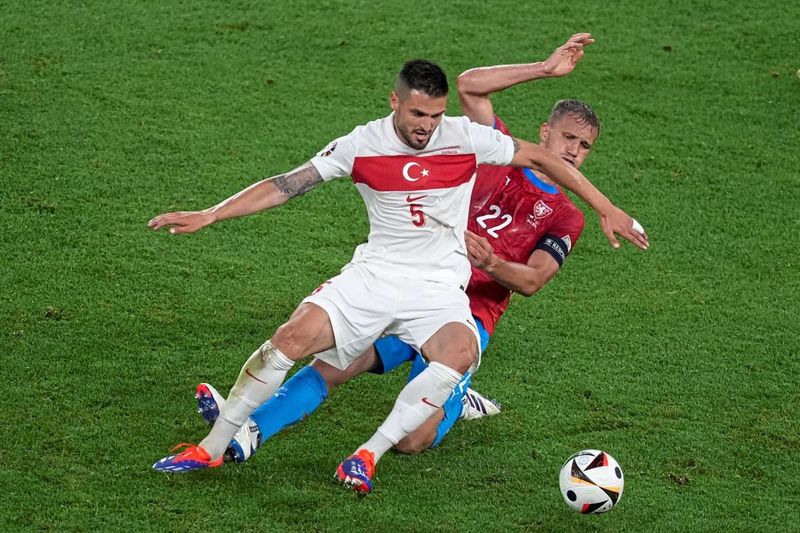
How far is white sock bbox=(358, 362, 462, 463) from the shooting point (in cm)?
523

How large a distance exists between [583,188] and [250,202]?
1.47m

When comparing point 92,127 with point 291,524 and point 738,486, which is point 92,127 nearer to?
point 291,524

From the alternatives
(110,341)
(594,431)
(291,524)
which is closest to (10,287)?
(110,341)

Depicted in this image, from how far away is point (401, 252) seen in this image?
18.0 ft

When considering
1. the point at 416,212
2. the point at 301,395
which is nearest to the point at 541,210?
the point at 416,212

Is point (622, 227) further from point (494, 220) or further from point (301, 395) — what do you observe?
point (301, 395)

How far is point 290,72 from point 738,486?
539 centimetres

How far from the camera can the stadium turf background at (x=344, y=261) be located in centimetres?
531

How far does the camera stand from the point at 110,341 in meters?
6.44

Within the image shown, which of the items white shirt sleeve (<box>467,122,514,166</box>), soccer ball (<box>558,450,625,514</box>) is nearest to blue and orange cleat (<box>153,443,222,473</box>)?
soccer ball (<box>558,450,625,514</box>)

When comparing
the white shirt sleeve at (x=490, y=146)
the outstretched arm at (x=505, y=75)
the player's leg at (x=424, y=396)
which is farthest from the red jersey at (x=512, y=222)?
the player's leg at (x=424, y=396)

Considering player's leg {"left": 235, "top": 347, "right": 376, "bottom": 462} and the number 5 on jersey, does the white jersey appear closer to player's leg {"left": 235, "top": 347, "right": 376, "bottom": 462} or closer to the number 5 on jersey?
the number 5 on jersey

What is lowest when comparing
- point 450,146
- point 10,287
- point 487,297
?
point 10,287

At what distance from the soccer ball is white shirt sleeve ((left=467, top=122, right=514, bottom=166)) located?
1.36 m
